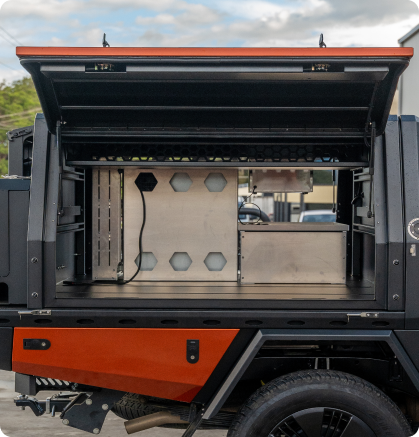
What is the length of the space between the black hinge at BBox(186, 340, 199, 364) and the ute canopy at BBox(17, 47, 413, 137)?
1178 millimetres

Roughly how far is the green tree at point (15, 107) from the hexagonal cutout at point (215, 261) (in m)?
23.5

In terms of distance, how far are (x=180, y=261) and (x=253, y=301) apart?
787 millimetres

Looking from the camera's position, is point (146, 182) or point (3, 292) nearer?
point (3, 292)

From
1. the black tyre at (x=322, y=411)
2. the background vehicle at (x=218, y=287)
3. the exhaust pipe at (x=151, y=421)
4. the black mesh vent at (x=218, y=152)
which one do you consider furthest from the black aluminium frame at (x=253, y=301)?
the exhaust pipe at (x=151, y=421)

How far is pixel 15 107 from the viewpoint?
82.5ft

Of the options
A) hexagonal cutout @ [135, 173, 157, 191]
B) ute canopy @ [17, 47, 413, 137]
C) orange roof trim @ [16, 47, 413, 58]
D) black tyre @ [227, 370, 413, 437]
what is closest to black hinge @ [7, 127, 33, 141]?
ute canopy @ [17, 47, 413, 137]

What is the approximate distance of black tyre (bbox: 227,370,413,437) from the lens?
263 cm

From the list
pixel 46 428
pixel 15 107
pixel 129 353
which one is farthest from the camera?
pixel 15 107

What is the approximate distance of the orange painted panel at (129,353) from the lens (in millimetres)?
2734

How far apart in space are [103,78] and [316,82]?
114 cm

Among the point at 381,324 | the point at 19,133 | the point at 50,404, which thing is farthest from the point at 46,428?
the point at 381,324

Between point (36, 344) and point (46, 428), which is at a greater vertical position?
point (36, 344)

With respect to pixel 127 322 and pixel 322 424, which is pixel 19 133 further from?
pixel 322 424

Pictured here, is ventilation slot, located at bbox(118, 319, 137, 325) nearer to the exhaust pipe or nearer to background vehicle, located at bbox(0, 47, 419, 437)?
background vehicle, located at bbox(0, 47, 419, 437)
